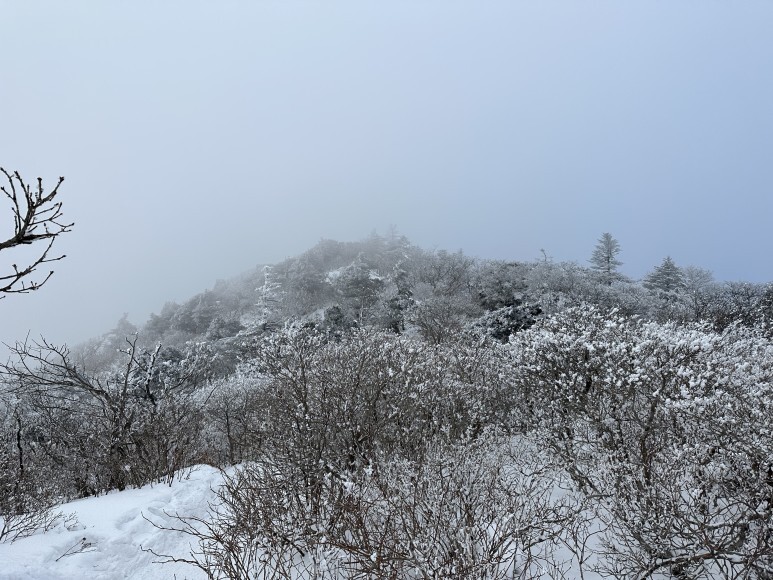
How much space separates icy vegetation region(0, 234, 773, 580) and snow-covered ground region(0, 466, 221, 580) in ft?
0.16

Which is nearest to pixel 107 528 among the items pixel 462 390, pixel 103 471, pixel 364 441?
pixel 364 441

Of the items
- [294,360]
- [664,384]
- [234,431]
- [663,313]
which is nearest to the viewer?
[664,384]

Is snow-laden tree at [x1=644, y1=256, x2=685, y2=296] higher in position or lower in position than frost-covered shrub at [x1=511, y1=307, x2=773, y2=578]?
lower

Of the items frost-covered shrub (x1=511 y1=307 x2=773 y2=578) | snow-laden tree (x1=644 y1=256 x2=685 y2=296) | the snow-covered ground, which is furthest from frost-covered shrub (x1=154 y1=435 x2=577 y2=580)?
snow-laden tree (x1=644 y1=256 x2=685 y2=296)

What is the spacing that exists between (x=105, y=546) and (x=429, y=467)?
20.8 feet

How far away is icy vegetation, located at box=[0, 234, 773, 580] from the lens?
262 inches

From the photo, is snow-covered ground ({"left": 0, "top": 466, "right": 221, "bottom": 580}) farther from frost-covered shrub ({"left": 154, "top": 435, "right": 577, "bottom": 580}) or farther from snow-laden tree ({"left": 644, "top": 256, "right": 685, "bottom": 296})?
snow-laden tree ({"left": 644, "top": 256, "right": 685, "bottom": 296})

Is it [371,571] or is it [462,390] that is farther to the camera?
[462,390]

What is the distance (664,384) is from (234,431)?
73.5ft

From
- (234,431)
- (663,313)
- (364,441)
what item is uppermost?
(364,441)

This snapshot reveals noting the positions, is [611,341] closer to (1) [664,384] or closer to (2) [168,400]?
(1) [664,384]

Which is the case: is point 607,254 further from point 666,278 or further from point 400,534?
point 400,534

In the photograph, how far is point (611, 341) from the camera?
43.0 ft

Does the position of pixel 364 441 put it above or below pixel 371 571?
below
